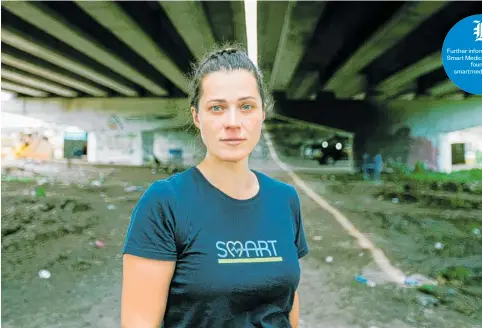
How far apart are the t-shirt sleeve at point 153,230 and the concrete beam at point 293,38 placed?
294 cm

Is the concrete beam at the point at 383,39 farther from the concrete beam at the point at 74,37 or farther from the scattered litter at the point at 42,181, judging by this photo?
the scattered litter at the point at 42,181

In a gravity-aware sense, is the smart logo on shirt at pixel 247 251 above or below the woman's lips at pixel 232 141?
below

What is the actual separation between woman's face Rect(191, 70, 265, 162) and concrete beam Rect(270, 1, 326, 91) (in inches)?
107

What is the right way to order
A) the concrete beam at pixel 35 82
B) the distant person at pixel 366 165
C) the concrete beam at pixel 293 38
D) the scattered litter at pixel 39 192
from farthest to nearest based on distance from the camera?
the distant person at pixel 366 165
the scattered litter at pixel 39 192
the concrete beam at pixel 35 82
the concrete beam at pixel 293 38

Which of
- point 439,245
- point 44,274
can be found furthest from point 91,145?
point 439,245

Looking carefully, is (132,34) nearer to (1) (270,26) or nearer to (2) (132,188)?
(1) (270,26)

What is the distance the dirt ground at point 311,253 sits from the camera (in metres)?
3.12

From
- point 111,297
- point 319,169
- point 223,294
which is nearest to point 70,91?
point 111,297

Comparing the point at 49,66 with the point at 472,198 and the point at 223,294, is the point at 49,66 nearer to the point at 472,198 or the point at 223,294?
the point at 223,294

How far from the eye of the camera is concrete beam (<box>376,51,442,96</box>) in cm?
385

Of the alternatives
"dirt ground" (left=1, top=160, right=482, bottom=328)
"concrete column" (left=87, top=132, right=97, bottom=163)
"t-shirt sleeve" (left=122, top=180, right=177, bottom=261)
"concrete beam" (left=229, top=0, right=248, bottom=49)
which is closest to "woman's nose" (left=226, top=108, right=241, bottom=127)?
"t-shirt sleeve" (left=122, top=180, right=177, bottom=261)

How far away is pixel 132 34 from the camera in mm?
3961

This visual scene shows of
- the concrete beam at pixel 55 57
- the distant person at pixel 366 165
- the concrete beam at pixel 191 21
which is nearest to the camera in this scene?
the concrete beam at pixel 191 21

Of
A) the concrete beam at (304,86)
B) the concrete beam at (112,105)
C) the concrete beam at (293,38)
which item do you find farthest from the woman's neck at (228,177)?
the concrete beam at (304,86)
